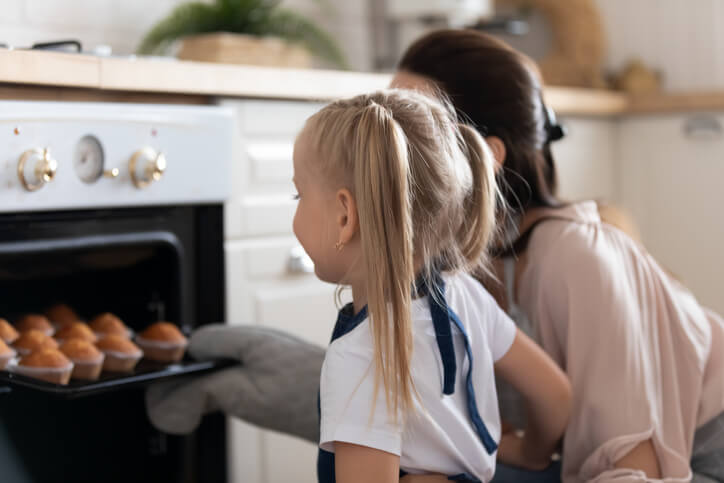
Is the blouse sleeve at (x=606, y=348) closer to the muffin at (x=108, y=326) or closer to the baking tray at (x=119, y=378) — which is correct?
the baking tray at (x=119, y=378)

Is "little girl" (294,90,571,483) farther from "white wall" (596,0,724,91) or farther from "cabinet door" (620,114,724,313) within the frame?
"white wall" (596,0,724,91)

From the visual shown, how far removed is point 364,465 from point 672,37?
2.32 meters

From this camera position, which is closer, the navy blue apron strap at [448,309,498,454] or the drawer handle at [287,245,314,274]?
the navy blue apron strap at [448,309,498,454]

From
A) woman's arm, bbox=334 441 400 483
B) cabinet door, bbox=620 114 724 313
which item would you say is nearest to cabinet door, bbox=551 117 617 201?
cabinet door, bbox=620 114 724 313

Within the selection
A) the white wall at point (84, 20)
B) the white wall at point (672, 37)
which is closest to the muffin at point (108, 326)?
the white wall at point (84, 20)

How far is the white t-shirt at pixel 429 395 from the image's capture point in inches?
32.2

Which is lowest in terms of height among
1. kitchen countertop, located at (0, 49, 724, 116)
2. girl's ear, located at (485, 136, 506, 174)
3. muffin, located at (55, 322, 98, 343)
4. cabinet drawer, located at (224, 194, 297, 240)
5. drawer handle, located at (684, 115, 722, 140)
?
muffin, located at (55, 322, 98, 343)

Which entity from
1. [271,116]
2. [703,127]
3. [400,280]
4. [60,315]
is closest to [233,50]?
[271,116]

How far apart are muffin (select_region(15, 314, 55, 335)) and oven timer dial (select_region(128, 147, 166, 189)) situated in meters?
0.22

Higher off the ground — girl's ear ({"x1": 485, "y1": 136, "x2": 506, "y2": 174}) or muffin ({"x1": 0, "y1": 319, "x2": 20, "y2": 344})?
girl's ear ({"x1": 485, "y1": 136, "x2": 506, "y2": 174})

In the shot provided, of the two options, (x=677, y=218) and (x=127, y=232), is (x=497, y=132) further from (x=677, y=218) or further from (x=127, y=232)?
(x=677, y=218)

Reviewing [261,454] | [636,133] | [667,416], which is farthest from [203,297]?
[636,133]

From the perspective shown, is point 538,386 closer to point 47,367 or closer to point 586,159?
point 47,367

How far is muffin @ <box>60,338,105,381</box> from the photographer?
107cm
